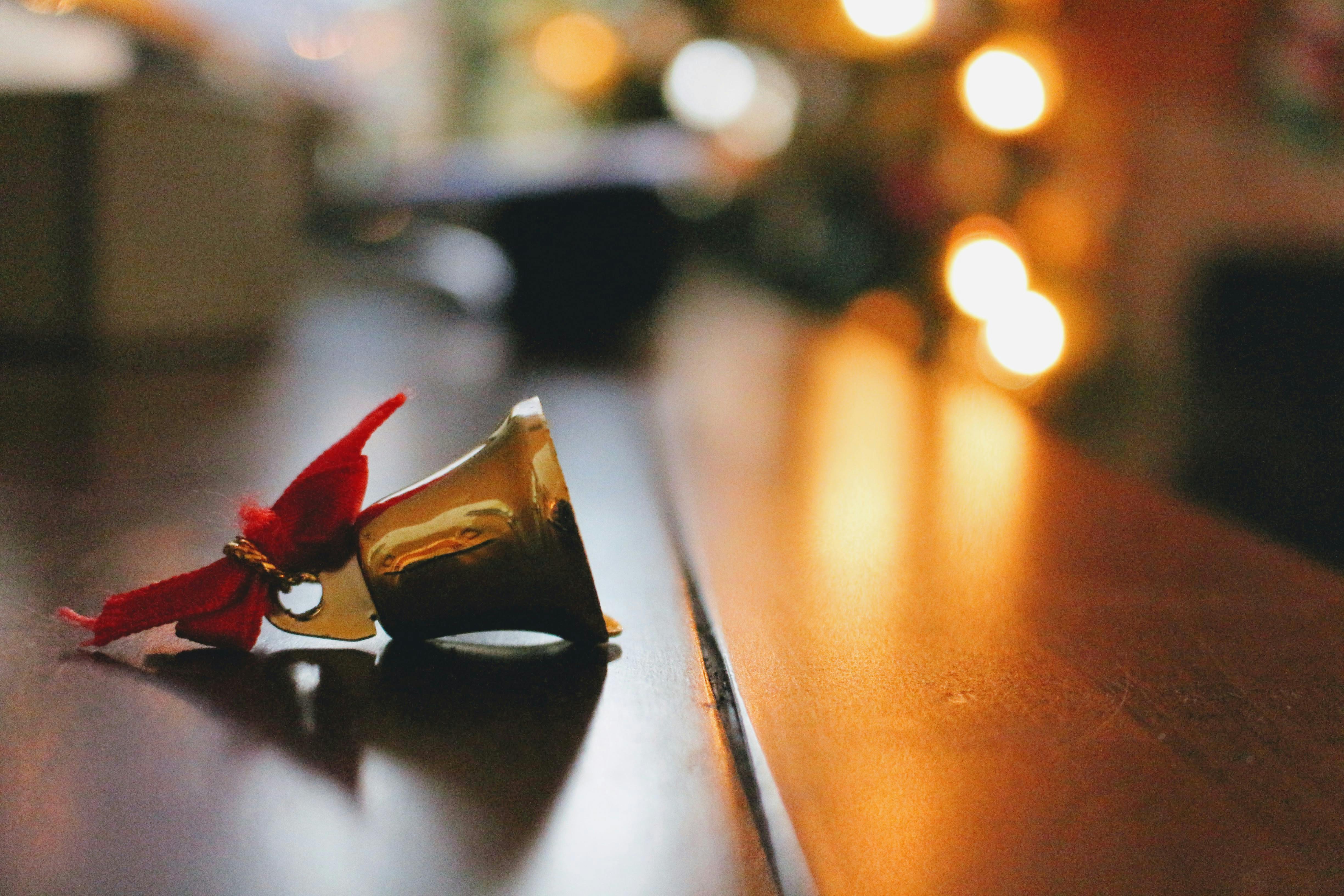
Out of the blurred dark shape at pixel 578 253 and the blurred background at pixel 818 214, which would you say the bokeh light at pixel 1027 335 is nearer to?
the blurred background at pixel 818 214

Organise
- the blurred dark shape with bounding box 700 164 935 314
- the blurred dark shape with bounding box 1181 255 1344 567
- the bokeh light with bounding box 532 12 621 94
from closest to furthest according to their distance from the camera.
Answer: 1. the blurred dark shape with bounding box 1181 255 1344 567
2. the blurred dark shape with bounding box 700 164 935 314
3. the bokeh light with bounding box 532 12 621 94

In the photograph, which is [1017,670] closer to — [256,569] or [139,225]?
[256,569]

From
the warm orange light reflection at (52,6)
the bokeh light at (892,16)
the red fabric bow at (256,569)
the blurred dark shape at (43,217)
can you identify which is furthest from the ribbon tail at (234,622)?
the bokeh light at (892,16)

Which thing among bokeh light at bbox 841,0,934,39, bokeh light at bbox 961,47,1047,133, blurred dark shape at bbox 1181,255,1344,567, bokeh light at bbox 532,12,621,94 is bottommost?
blurred dark shape at bbox 1181,255,1344,567

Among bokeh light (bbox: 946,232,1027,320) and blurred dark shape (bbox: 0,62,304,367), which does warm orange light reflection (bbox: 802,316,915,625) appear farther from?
bokeh light (bbox: 946,232,1027,320)

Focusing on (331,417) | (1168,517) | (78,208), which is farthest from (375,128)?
(1168,517)

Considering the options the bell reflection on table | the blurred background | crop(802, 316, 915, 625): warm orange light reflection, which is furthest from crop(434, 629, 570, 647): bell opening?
the blurred background
